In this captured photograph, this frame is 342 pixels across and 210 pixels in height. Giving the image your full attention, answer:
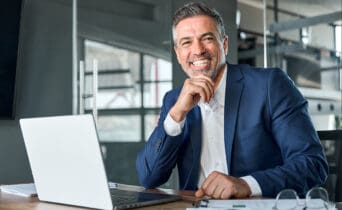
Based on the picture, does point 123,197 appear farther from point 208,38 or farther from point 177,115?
point 208,38

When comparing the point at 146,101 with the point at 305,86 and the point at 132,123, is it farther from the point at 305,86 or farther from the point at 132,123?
the point at 305,86

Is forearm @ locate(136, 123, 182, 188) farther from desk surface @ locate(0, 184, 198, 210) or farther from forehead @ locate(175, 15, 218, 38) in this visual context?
forehead @ locate(175, 15, 218, 38)

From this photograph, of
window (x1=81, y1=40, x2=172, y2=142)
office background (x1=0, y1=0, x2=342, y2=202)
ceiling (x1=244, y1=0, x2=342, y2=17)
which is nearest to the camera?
office background (x1=0, y1=0, x2=342, y2=202)

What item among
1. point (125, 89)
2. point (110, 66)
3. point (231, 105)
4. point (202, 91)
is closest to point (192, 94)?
point (202, 91)

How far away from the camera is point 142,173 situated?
1.74m

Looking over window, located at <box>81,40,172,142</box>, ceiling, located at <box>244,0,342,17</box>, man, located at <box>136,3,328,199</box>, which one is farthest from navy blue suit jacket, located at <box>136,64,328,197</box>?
ceiling, located at <box>244,0,342,17</box>

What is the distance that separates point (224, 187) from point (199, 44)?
61 centimetres

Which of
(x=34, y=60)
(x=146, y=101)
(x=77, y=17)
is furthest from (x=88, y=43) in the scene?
(x=146, y=101)

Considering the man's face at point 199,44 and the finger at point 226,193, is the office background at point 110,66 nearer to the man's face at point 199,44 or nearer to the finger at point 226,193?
the man's face at point 199,44

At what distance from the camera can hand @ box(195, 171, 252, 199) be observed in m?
1.30

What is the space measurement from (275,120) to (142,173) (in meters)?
0.52

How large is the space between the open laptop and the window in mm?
2028

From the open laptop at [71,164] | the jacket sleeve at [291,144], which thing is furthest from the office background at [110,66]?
the open laptop at [71,164]

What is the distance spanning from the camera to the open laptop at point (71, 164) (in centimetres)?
111
